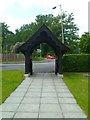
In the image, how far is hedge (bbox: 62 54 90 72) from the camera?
2269cm

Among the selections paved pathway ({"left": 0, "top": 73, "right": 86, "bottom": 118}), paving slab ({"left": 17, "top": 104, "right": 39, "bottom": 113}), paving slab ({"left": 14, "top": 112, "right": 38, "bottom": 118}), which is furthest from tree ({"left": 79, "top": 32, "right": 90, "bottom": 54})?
paving slab ({"left": 14, "top": 112, "right": 38, "bottom": 118})

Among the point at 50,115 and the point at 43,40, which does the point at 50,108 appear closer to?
the point at 50,115

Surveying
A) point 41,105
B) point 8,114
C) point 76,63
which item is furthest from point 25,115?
point 76,63

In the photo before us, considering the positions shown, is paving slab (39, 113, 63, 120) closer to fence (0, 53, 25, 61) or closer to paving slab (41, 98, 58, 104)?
paving slab (41, 98, 58, 104)

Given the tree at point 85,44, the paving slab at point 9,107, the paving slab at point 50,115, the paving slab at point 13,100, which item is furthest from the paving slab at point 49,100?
the tree at point 85,44

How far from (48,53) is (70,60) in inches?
1921

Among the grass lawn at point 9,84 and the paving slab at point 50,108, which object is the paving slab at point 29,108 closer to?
the paving slab at point 50,108

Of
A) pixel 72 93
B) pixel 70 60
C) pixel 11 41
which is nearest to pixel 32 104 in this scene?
pixel 72 93

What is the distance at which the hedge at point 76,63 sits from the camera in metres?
22.7

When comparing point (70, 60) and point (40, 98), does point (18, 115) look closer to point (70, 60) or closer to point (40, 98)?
point (40, 98)

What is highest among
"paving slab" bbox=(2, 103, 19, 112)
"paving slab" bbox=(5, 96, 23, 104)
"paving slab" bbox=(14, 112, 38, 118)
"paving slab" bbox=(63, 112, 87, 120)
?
"paving slab" bbox=(5, 96, 23, 104)

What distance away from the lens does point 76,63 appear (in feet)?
75.1

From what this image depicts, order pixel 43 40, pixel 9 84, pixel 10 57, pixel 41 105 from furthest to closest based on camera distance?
pixel 10 57 < pixel 43 40 < pixel 9 84 < pixel 41 105

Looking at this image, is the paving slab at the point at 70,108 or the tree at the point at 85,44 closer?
the paving slab at the point at 70,108
